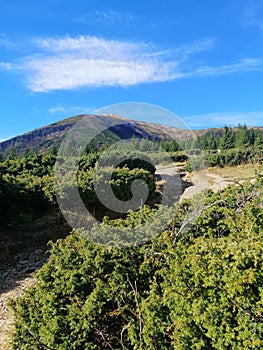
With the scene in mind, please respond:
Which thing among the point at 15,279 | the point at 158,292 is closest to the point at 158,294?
the point at 158,292

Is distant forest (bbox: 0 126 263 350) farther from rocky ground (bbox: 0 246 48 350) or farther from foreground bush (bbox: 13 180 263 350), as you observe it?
rocky ground (bbox: 0 246 48 350)

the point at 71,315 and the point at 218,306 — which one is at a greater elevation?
the point at 218,306

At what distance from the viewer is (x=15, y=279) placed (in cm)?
880

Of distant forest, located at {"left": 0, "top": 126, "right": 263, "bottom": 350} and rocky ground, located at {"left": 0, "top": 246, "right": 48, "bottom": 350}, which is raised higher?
distant forest, located at {"left": 0, "top": 126, "right": 263, "bottom": 350}

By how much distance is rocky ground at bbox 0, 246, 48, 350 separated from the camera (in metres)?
6.56

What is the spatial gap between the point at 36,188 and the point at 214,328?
34.1 feet

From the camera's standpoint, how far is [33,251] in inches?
423

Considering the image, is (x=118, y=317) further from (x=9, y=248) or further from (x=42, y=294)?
(x=9, y=248)

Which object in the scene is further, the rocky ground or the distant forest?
the rocky ground

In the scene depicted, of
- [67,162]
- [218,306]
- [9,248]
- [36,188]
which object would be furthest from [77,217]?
[218,306]

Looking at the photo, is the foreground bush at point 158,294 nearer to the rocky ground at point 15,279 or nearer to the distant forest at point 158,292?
the distant forest at point 158,292

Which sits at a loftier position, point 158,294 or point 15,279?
point 158,294

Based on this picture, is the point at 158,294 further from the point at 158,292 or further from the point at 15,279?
the point at 15,279

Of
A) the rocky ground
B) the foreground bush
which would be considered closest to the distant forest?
the foreground bush
